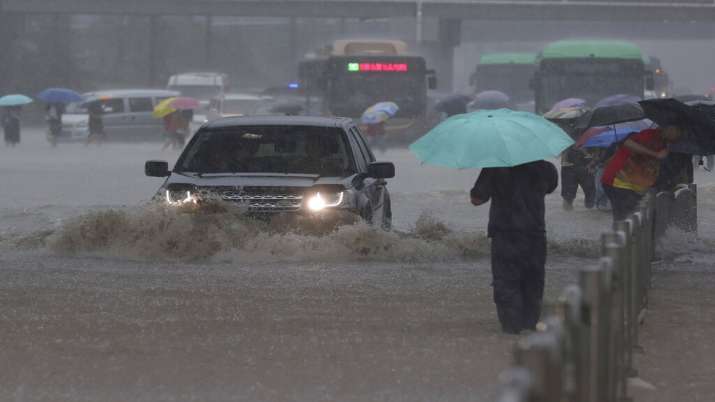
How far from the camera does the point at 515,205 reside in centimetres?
957

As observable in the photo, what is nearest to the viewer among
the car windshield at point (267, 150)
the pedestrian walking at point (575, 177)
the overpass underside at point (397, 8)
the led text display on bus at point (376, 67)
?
the car windshield at point (267, 150)

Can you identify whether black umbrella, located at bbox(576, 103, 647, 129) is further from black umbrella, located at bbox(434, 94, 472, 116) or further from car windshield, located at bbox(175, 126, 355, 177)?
black umbrella, located at bbox(434, 94, 472, 116)

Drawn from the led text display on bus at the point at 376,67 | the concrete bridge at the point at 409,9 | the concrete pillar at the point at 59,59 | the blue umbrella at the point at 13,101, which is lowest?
the blue umbrella at the point at 13,101

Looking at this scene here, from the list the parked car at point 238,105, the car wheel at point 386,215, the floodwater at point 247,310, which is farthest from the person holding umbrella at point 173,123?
the car wheel at point 386,215

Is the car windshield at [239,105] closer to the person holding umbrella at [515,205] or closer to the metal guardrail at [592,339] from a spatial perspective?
the person holding umbrella at [515,205]

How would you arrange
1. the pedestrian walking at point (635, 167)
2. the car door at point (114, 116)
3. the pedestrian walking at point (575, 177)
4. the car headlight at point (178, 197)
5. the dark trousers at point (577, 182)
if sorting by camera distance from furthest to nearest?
the car door at point (114, 116)
the dark trousers at point (577, 182)
the pedestrian walking at point (575, 177)
the car headlight at point (178, 197)
the pedestrian walking at point (635, 167)

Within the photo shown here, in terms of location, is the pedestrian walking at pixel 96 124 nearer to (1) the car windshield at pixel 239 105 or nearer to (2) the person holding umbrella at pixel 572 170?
(1) the car windshield at pixel 239 105

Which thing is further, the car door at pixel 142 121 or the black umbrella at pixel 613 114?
the car door at pixel 142 121

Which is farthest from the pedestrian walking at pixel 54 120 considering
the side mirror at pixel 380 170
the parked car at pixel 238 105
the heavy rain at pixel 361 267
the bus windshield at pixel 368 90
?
the side mirror at pixel 380 170

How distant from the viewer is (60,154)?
39688mm

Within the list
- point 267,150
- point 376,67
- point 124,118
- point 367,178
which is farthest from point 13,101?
point 367,178

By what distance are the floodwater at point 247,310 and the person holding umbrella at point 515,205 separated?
272 millimetres

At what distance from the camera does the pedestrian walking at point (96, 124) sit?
143 ft

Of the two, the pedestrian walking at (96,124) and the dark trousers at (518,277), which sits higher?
the pedestrian walking at (96,124)
